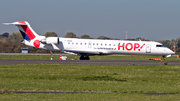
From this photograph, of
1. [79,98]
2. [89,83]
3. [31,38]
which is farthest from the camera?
[31,38]

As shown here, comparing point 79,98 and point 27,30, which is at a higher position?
point 27,30

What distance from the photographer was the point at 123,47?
135 ft

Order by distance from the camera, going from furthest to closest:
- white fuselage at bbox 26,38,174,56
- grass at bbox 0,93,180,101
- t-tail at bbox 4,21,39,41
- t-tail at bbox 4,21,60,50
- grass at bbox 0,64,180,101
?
1. t-tail at bbox 4,21,39,41
2. white fuselage at bbox 26,38,174,56
3. t-tail at bbox 4,21,60,50
4. grass at bbox 0,64,180,101
5. grass at bbox 0,93,180,101

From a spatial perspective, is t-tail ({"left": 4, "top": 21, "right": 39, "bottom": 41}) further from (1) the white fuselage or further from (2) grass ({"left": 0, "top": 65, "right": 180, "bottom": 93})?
(2) grass ({"left": 0, "top": 65, "right": 180, "bottom": 93})

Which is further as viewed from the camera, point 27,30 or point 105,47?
point 27,30

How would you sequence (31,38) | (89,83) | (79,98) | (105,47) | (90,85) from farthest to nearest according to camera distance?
(31,38) → (105,47) → (89,83) → (90,85) → (79,98)

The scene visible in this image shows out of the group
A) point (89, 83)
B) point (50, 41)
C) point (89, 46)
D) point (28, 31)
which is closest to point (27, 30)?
point (28, 31)

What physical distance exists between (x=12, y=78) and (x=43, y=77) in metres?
2.19

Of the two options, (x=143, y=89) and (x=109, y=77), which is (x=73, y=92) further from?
(x=109, y=77)

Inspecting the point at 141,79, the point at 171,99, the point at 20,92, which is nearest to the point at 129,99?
the point at 171,99

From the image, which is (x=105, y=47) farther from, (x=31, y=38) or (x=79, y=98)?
(x=79, y=98)

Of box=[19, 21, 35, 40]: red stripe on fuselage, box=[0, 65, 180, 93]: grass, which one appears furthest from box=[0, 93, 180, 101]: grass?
box=[19, 21, 35, 40]: red stripe on fuselage

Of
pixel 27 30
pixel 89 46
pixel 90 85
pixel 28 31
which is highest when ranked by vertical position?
pixel 27 30

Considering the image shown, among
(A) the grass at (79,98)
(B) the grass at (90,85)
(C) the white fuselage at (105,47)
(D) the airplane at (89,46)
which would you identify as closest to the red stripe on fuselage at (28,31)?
(D) the airplane at (89,46)
